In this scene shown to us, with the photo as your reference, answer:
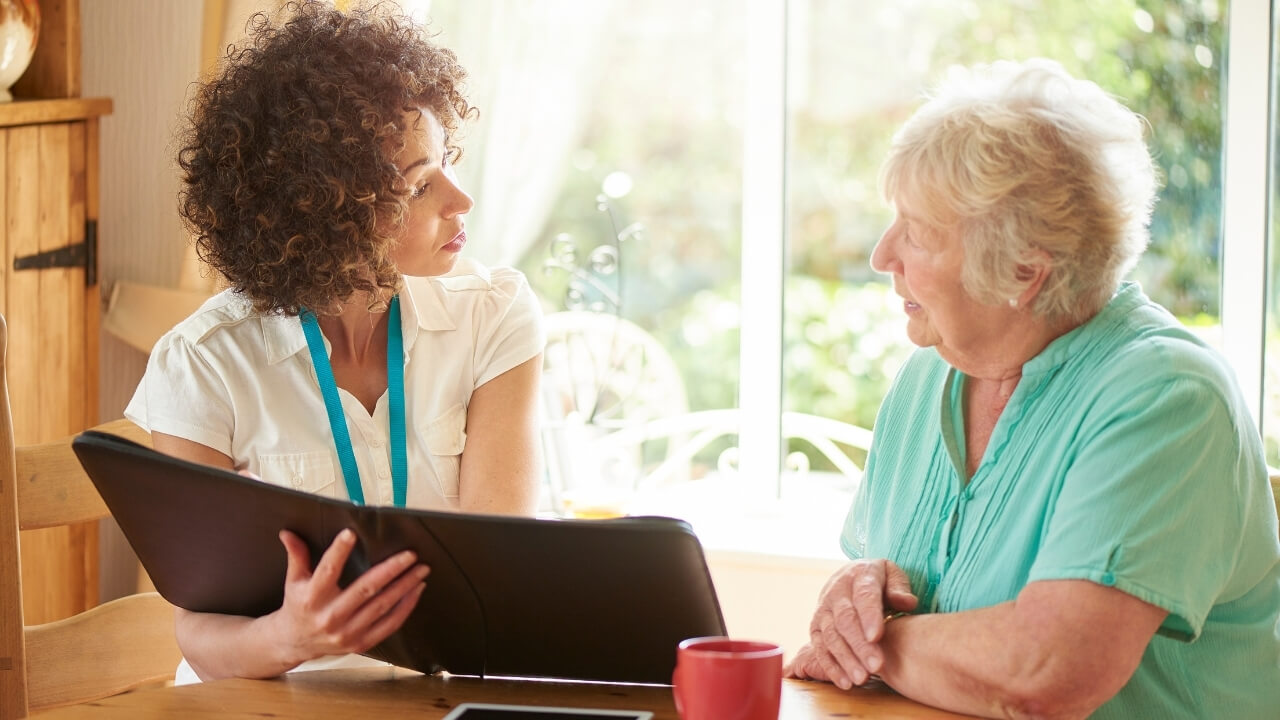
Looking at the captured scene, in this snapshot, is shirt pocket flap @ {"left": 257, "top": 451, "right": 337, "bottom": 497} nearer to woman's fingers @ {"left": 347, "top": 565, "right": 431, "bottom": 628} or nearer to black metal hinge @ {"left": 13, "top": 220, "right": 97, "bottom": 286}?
woman's fingers @ {"left": 347, "top": 565, "right": 431, "bottom": 628}

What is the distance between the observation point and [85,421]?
2723 mm

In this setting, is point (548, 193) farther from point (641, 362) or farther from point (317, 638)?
point (317, 638)

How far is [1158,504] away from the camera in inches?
47.4

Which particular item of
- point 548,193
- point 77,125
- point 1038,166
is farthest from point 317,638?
point 548,193

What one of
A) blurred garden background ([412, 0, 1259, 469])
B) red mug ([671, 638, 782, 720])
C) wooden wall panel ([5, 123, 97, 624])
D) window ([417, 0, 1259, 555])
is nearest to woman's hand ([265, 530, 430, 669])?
red mug ([671, 638, 782, 720])

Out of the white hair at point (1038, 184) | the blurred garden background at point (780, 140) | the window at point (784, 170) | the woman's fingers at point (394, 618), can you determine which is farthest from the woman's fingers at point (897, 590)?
the blurred garden background at point (780, 140)

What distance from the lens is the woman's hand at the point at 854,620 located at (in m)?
1.31

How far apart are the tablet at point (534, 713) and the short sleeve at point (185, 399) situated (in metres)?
0.57

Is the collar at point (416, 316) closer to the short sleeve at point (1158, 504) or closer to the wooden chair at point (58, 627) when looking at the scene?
the wooden chair at point (58, 627)

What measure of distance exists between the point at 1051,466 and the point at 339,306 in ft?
2.90

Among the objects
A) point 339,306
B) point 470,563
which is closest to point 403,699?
point 470,563

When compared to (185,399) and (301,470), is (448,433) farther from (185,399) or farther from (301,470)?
(185,399)

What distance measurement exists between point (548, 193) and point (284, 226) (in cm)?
158

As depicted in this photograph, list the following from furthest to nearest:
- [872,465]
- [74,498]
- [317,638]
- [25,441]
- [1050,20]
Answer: [1050,20] < [25,441] < [74,498] < [872,465] < [317,638]
